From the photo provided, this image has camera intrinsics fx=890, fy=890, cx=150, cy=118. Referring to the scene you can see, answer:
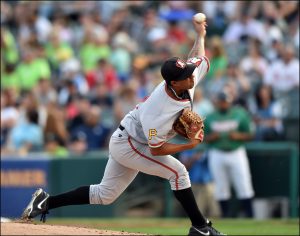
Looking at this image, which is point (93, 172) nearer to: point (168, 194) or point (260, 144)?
point (168, 194)

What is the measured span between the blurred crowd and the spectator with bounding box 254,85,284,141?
0.02m

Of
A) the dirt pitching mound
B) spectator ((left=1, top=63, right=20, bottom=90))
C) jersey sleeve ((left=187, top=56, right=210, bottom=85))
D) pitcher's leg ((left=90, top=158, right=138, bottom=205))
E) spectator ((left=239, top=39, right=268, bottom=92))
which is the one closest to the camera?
the dirt pitching mound

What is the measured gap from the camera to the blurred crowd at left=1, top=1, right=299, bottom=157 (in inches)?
623

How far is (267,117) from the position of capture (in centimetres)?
1547

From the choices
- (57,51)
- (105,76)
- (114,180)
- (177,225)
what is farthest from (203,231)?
(57,51)

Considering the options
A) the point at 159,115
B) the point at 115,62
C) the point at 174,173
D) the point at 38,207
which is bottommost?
the point at 38,207

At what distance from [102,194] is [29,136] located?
719 centimetres

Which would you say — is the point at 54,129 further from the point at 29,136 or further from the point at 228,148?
the point at 228,148

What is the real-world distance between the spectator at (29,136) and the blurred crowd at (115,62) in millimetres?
18

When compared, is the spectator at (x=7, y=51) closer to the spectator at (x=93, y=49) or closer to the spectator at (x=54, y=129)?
the spectator at (x=93, y=49)

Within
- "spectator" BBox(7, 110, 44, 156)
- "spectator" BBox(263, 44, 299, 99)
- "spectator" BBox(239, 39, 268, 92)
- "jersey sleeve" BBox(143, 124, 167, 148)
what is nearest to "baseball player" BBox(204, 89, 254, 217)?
"spectator" BBox(263, 44, 299, 99)

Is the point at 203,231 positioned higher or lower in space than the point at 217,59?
lower

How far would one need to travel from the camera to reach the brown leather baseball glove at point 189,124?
27.5ft

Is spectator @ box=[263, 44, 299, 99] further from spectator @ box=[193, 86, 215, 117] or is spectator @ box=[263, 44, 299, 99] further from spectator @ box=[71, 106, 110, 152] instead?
spectator @ box=[71, 106, 110, 152]
